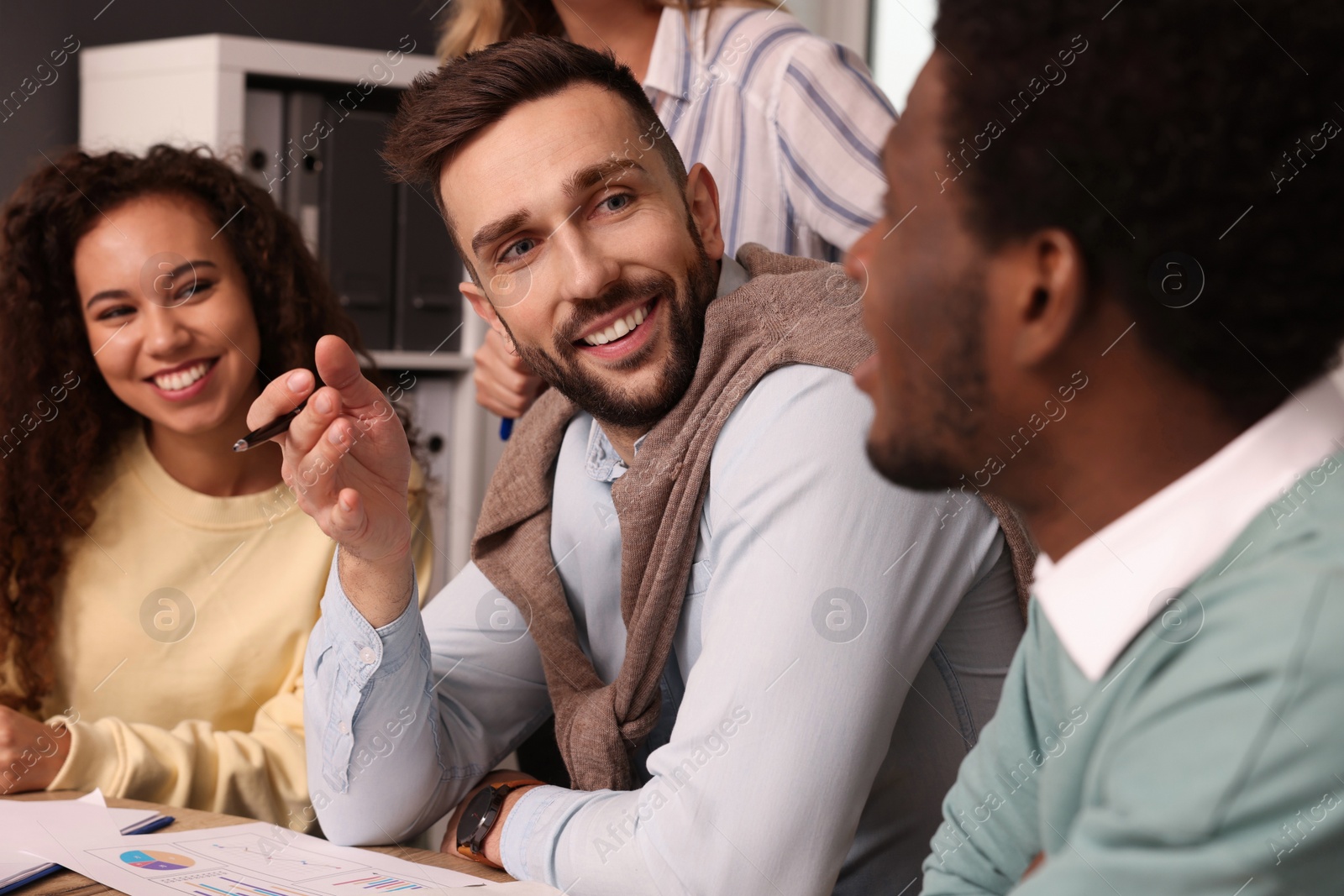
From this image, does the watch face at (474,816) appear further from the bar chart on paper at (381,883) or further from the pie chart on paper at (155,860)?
the pie chart on paper at (155,860)

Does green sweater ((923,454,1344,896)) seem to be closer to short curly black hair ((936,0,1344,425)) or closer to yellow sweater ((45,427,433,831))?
short curly black hair ((936,0,1344,425))

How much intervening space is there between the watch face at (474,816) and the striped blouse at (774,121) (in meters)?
0.89

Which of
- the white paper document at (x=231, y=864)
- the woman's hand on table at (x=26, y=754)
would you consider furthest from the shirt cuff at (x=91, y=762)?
the white paper document at (x=231, y=864)

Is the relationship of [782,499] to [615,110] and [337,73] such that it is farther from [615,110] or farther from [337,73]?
[337,73]

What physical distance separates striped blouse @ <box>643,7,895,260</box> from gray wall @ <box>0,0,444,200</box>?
168cm

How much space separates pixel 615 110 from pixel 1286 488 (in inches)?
36.2

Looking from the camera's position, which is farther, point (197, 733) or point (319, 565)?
point (319, 565)

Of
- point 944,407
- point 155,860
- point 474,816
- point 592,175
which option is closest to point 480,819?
point 474,816

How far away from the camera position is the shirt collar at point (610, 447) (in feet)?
4.43

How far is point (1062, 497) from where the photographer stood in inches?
24.8

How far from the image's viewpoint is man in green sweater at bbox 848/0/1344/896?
1.65 feet

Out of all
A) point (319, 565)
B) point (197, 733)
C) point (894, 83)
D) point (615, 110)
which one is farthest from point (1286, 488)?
point (894, 83)

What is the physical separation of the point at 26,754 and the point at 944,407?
1244 millimetres

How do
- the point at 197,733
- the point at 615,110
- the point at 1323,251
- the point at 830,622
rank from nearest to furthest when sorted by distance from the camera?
1. the point at 1323,251
2. the point at 830,622
3. the point at 615,110
4. the point at 197,733
